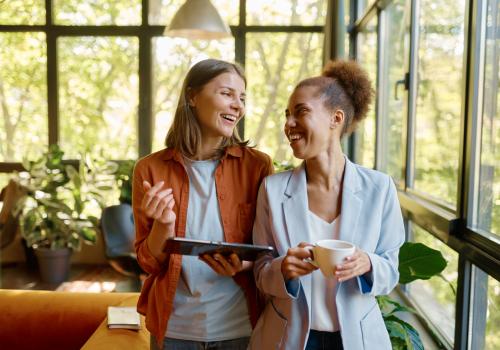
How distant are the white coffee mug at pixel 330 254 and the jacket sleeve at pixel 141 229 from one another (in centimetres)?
50

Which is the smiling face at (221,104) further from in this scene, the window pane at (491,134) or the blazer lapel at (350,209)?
the window pane at (491,134)

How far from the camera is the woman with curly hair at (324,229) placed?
131 centimetres

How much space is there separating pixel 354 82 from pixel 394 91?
2.02m

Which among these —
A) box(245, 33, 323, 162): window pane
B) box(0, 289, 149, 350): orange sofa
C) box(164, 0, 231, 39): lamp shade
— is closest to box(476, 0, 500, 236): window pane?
box(0, 289, 149, 350): orange sofa

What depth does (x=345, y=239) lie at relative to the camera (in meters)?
1.34

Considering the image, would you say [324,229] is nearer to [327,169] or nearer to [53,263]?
[327,169]

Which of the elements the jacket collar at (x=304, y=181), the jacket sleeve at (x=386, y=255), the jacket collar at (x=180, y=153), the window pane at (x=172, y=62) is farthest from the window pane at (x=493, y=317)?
the window pane at (x=172, y=62)

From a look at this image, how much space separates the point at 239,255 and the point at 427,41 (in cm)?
184

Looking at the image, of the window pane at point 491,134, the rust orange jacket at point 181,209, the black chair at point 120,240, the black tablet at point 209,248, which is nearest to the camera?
the black tablet at point 209,248

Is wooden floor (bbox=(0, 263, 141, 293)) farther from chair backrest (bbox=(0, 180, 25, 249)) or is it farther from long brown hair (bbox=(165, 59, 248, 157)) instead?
long brown hair (bbox=(165, 59, 248, 157))

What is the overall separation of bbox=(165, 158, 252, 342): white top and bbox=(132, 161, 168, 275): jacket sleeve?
0.08 metres

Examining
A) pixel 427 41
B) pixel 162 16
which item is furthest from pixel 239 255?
pixel 162 16

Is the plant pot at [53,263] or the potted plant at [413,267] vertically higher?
the potted plant at [413,267]

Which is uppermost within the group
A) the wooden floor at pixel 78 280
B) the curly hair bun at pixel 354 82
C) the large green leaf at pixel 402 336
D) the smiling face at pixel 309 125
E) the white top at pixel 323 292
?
the curly hair bun at pixel 354 82
